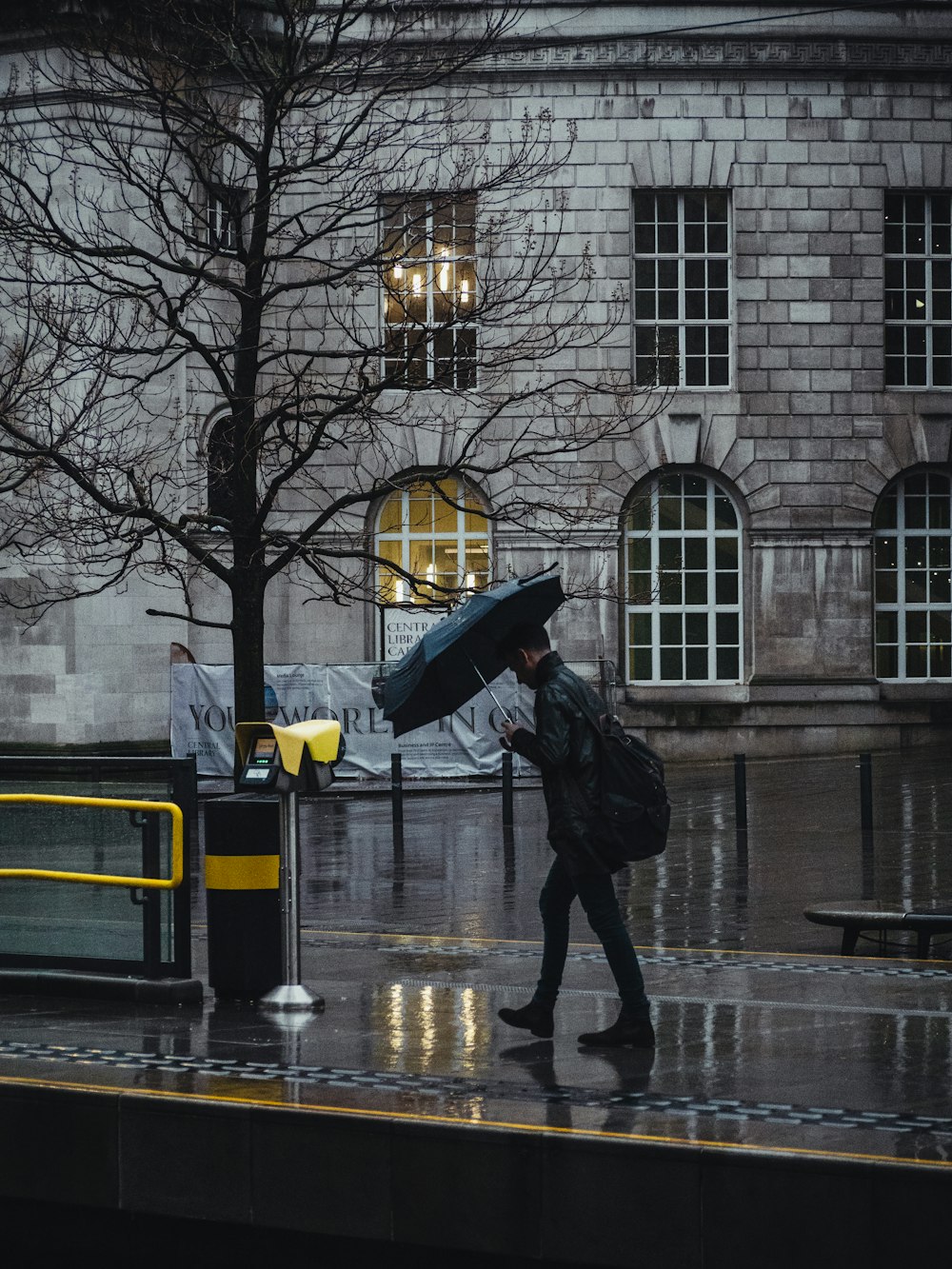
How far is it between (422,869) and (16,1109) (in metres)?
9.17

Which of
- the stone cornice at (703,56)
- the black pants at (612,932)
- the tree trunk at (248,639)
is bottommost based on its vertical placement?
the black pants at (612,932)

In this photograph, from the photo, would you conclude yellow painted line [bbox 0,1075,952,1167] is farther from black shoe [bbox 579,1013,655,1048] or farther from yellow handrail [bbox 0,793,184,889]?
yellow handrail [bbox 0,793,184,889]

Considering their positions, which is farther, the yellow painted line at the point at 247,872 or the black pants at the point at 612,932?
the yellow painted line at the point at 247,872

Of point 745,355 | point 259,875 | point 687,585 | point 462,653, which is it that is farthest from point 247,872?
point 745,355

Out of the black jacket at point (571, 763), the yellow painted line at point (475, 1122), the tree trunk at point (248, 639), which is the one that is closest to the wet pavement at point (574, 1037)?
the yellow painted line at point (475, 1122)

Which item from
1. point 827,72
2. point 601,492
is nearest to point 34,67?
point 601,492

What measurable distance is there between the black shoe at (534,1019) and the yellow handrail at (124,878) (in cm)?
179

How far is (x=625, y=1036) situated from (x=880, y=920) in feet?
9.87

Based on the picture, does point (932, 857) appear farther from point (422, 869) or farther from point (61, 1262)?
point (61, 1262)

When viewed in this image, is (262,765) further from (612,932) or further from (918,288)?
(918,288)

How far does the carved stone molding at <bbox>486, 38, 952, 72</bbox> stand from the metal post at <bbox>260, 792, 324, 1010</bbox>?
→ 899 inches

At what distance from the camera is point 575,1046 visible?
7902 mm

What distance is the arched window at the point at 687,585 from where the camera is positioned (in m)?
30.4

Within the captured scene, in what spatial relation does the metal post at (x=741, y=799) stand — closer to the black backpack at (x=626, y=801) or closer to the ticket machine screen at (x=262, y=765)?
the ticket machine screen at (x=262, y=765)
